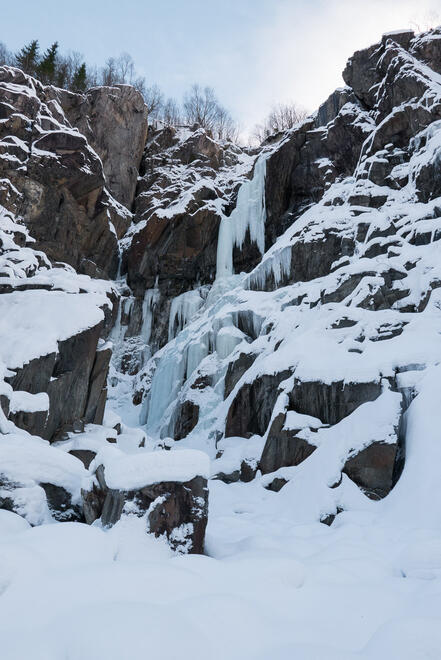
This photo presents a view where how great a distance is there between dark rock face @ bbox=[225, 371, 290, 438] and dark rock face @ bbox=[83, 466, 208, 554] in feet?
18.6

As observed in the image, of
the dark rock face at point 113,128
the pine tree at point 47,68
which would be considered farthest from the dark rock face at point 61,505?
the pine tree at point 47,68

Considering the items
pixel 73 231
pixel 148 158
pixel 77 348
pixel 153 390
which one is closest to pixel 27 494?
pixel 77 348

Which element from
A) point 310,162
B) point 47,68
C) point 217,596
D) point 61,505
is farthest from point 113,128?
point 217,596

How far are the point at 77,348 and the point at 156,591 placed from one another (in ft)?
29.7

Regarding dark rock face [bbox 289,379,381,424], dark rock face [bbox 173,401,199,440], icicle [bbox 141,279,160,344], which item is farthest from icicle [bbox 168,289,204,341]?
dark rock face [bbox 289,379,381,424]

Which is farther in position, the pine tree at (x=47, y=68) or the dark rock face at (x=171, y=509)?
the pine tree at (x=47, y=68)

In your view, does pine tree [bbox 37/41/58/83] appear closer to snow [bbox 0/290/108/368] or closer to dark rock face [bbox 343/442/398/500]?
snow [bbox 0/290/108/368]

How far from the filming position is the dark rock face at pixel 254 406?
9.76 meters

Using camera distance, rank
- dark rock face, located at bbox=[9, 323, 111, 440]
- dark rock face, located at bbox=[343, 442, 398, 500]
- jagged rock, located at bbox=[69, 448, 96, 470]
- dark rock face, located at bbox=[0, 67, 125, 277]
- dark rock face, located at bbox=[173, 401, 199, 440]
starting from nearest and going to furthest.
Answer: dark rock face, located at bbox=[343, 442, 398, 500] < dark rock face, located at bbox=[9, 323, 111, 440] < jagged rock, located at bbox=[69, 448, 96, 470] < dark rock face, located at bbox=[173, 401, 199, 440] < dark rock face, located at bbox=[0, 67, 125, 277]

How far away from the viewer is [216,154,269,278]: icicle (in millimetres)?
22469

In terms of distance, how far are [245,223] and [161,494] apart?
65.7ft

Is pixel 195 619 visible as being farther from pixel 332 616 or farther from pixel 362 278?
pixel 362 278

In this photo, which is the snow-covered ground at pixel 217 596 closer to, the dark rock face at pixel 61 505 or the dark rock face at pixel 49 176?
the dark rock face at pixel 61 505

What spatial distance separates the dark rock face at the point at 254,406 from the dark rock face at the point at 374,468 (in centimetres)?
333
